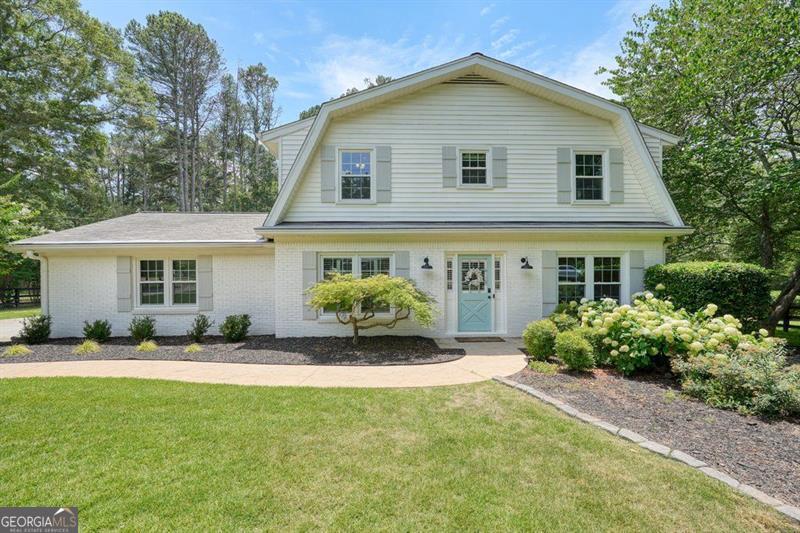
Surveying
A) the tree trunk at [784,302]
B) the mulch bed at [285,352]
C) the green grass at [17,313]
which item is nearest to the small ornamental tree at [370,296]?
the mulch bed at [285,352]

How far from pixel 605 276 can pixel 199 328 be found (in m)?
10.6

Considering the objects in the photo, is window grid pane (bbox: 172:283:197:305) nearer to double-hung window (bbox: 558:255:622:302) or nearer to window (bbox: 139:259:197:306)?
window (bbox: 139:259:197:306)

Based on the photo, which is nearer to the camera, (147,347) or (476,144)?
(147,347)

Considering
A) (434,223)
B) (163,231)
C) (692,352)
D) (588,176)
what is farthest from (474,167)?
(163,231)

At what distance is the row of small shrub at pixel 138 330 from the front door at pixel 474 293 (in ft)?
18.1

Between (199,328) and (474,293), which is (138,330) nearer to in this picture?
(199,328)

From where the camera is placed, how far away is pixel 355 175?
9148 millimetres

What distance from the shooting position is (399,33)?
11180mm

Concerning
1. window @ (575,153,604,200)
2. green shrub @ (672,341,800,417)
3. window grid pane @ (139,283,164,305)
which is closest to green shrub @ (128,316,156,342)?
window grid pane @ (139,283,164,305)

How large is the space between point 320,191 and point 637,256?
833 cm

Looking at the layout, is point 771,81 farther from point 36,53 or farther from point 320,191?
point 36,53

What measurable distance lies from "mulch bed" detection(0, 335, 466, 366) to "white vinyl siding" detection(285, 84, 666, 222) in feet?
10.3

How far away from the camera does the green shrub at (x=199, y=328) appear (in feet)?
28.6

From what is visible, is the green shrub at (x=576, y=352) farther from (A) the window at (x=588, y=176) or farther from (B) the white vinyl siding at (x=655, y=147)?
(B) the white vinyl siding at (x=655, y=147)
